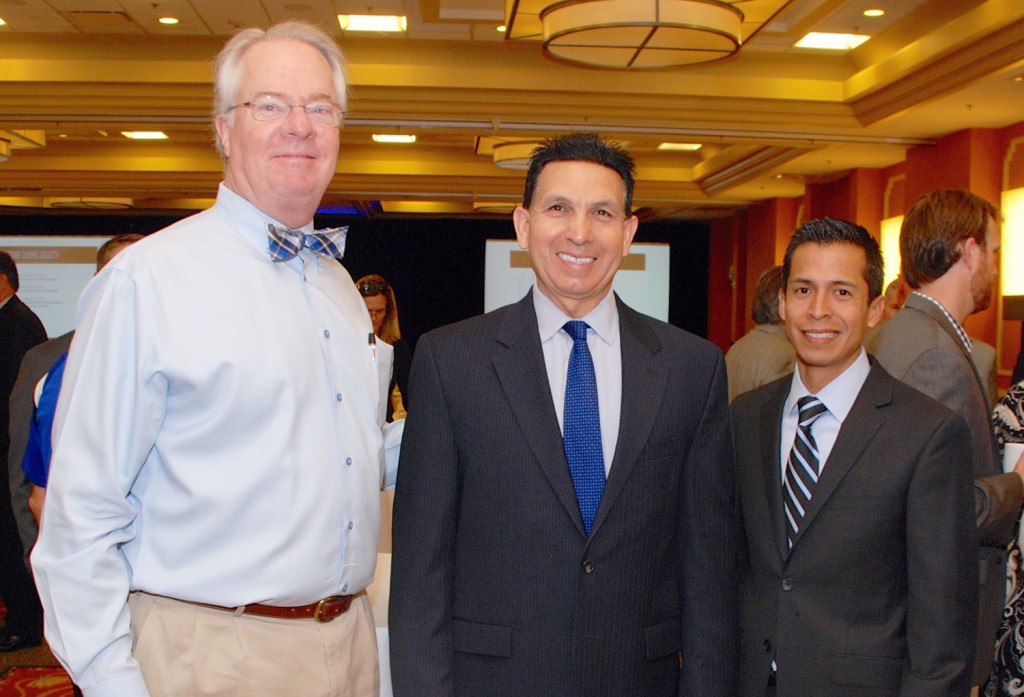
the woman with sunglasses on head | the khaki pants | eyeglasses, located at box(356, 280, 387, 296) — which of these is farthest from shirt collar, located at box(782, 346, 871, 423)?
eyeglasses, located at box(356, 280, 387, 296)

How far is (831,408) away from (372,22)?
7826 millimetres

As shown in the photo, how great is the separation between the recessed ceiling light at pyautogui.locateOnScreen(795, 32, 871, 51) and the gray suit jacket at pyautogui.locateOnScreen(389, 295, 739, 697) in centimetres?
825

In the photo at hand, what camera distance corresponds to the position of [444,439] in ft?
5.54

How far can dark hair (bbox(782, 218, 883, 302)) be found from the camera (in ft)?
6.75

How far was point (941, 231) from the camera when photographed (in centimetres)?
261

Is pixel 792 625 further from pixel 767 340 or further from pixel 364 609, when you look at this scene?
pixel 767 340

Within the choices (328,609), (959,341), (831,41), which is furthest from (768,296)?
(831,41)

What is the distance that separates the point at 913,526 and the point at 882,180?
11.9m

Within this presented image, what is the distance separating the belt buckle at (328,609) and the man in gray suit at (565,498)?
0.13 m

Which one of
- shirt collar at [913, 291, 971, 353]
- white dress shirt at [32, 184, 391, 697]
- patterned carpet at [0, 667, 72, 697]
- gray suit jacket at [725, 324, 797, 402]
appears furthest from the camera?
gray suit jacket at [725, 324, 797, 402]

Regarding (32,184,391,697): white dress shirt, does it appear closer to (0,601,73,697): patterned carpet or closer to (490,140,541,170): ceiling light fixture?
(0,601,73,697): patterned carpet

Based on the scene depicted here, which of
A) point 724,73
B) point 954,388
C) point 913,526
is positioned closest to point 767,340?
point 954,388

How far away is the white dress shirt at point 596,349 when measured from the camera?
1.77m

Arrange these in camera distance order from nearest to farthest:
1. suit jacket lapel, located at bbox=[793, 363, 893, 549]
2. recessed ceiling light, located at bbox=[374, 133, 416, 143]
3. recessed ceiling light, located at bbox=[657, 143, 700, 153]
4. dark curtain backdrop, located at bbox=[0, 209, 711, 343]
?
1. suit jacket lapel, located at bbox=[793, 363, 893, 549]
2. recessed ceiling light, located at bbox=[374, 133, 416, 143]
3. recessed ceiling light, located at bbox=[657, 143, 700, 153]
4. dark curtain backdrop, located at bbox=[0, 209, 711, 343]
